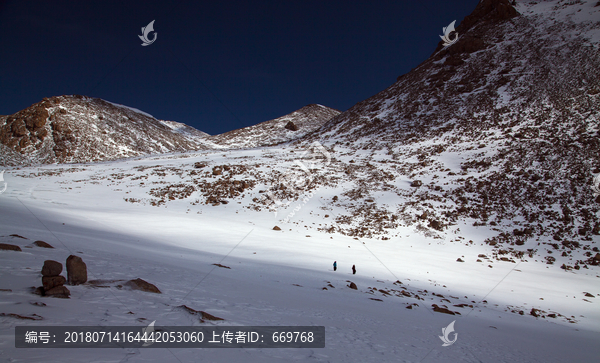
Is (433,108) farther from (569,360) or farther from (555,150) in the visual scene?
(569,360)

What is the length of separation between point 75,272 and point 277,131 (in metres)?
97.0

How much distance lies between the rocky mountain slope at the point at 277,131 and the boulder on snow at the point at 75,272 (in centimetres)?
7755

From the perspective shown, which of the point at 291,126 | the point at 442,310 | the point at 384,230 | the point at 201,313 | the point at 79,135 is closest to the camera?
the point at 201,313

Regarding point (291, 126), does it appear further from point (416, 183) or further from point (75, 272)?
point (75, 272)

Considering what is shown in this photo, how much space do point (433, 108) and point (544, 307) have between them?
45056 millimetres

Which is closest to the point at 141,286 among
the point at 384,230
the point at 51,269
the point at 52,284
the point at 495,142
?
the point at 52,284

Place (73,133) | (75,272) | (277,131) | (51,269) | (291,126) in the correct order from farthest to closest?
(291,126)
(277,131)
(73,133)
(75,272)
(51,269)

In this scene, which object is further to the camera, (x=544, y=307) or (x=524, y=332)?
(x=544, y=307)

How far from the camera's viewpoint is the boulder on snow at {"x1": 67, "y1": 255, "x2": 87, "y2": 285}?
6.16 metres

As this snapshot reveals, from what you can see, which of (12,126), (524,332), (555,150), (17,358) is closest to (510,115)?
(555,150)

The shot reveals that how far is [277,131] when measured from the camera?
101 meters

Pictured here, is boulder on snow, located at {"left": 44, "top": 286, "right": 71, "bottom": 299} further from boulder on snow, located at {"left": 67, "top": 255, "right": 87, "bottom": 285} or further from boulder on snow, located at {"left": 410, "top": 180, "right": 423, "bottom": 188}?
boulder on snow, located at {"left": 410, "top": 180, "right": 423, "bottom": 188}

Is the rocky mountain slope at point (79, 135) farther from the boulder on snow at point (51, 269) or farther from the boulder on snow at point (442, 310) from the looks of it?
the boulder on snow at point (442, 310)

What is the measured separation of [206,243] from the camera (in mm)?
17375
